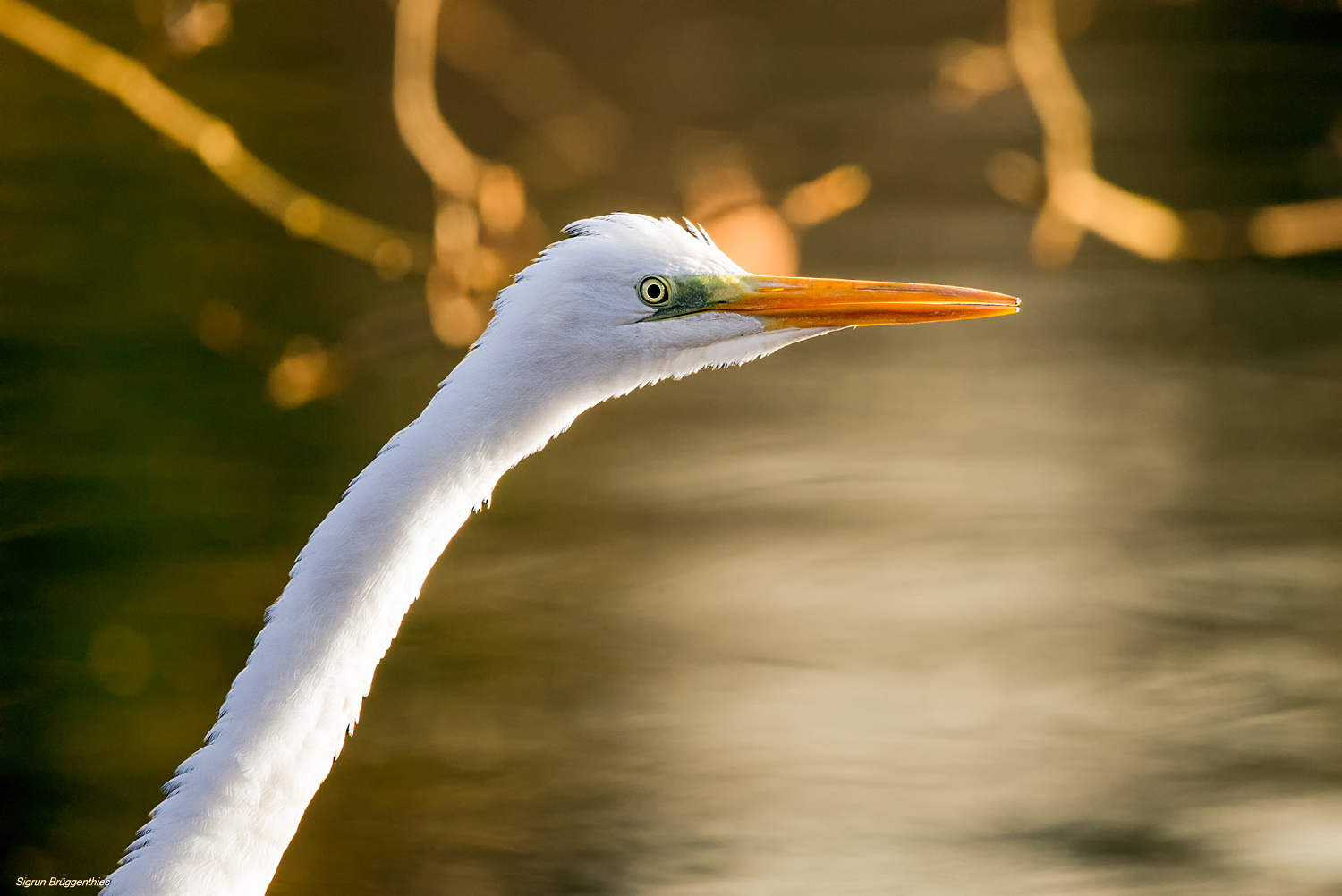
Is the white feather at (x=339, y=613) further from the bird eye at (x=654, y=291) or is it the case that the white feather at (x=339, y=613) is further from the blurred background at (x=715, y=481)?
the blurred background at (x=715, y=481)

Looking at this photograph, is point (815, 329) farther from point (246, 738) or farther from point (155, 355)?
point (155, 355)

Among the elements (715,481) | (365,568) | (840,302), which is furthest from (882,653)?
(365,568)

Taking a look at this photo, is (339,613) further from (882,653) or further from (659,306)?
(882,653)

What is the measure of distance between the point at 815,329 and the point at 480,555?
3382 mm

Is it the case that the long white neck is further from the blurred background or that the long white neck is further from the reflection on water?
the reflection on water

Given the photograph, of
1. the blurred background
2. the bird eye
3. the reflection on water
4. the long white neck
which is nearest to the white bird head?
the bird eye

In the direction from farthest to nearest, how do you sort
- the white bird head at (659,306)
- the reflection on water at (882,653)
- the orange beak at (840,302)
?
the reflection on water at (882,653) < the orange beak at (840,302) < the white bird head at (659,306)

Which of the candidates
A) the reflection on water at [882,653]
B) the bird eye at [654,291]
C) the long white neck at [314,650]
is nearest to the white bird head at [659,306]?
the bird eye at [654,291]

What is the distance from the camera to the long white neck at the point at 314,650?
5.28ft

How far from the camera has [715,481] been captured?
17.9ft

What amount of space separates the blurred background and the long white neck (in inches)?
38.9

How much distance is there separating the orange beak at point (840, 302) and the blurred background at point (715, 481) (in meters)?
0.83

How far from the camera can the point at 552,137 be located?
4.03 metres

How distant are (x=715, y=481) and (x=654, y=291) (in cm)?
368
